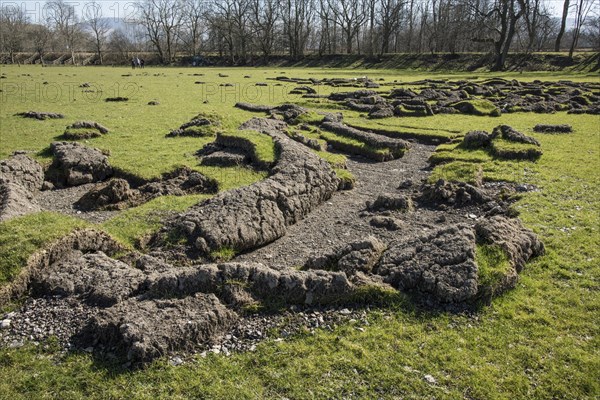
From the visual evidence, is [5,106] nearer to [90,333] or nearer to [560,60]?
[90,333]

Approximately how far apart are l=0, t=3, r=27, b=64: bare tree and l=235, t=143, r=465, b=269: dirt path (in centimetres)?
10468

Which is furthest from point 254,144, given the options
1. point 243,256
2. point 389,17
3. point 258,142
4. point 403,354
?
point 389,17

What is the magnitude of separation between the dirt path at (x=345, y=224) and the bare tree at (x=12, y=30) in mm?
104684

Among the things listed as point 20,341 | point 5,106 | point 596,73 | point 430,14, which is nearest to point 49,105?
point 5,106

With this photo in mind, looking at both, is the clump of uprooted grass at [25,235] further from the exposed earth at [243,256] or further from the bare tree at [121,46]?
the bare tree at [121,46]

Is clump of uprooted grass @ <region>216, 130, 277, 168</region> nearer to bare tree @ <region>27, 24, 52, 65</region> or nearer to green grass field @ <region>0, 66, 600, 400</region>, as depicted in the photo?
green grass field @ <region>0, 66, 600, 400</region>

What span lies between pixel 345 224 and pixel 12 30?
11434 centimetres

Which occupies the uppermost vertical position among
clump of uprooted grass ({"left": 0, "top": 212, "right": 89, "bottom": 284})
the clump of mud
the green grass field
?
the clump of mud

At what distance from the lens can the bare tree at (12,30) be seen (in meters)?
93.9

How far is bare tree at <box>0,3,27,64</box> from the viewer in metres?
93.9

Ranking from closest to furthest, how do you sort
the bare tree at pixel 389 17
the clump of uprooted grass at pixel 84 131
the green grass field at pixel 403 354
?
the green grass field at pixel 403 354
the clump of uprooted grass at pixel 84 131
the bare tree at pixel 389 17

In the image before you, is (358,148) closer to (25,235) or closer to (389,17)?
(25,235)

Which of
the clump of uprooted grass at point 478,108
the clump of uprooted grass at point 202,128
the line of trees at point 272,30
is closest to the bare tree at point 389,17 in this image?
the line of trees at point 272,30

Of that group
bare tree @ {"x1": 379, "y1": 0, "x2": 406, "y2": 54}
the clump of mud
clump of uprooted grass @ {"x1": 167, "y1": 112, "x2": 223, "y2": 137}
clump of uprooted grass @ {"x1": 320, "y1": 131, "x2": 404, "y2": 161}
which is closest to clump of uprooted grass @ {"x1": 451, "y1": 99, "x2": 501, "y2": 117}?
clump of uprooted grass @ {"x1": 320, "y1": 131, "x2": 404, "y2": 161}
